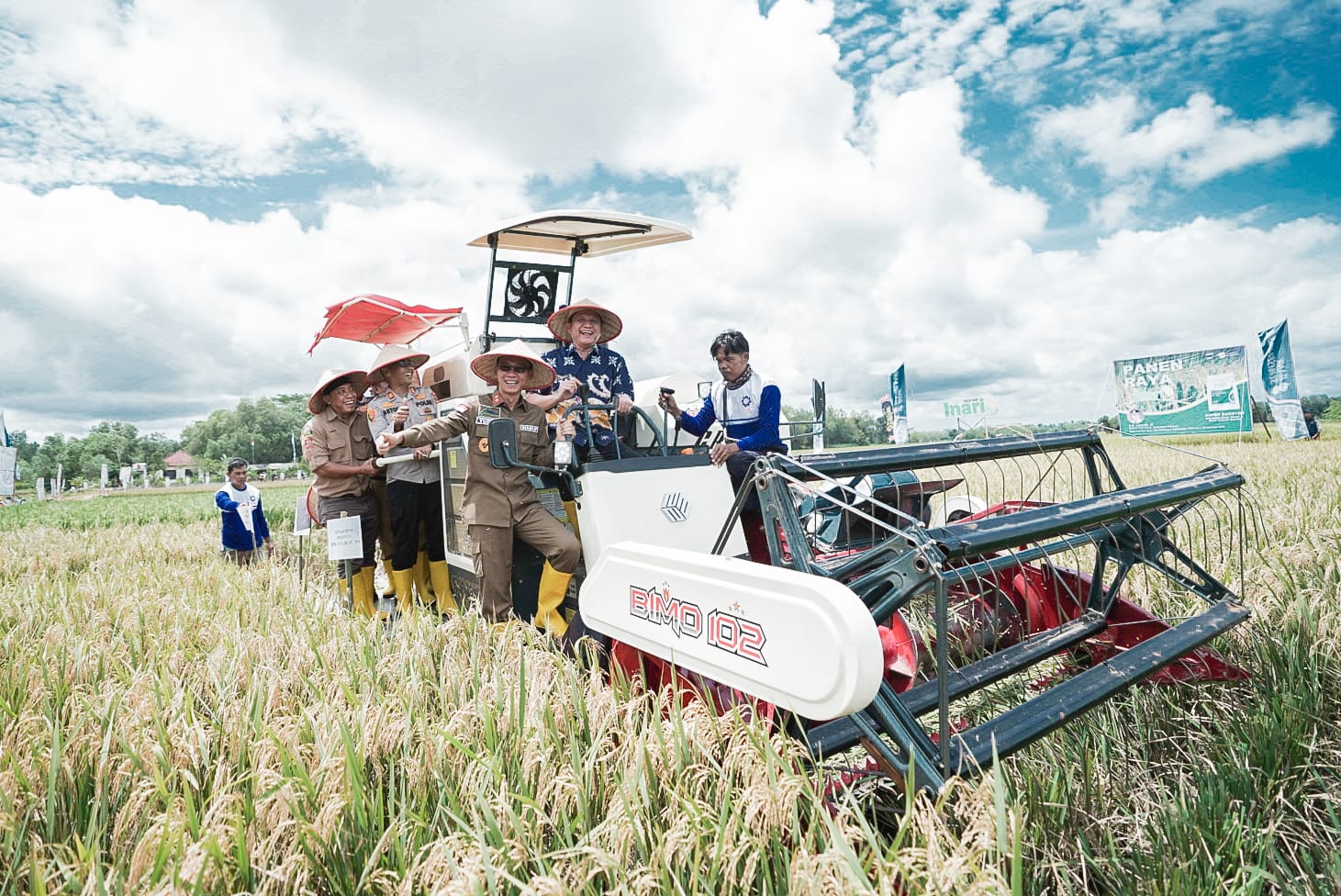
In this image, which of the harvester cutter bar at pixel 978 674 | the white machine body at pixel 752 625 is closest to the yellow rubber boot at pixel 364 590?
the white machine body at pixel 752 625

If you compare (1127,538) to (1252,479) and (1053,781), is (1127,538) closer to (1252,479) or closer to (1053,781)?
(1053,781)

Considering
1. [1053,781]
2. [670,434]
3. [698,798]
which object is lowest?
[1053,781]

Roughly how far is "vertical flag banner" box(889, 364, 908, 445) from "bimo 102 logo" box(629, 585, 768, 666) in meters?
26.5

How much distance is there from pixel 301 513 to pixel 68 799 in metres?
6.19

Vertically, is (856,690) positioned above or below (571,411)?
below

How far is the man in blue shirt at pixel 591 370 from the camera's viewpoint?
4742mm

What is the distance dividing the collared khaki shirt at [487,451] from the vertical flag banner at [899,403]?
82.0 feet

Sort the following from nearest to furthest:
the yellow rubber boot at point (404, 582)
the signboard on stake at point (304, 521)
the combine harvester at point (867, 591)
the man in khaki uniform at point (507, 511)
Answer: the combine harvester at point (867, 591)
the man in khaki uniform at point (507, 511)
the yellow rubber boot at point (404, 582)
the signboard on stake at point (304, 521)

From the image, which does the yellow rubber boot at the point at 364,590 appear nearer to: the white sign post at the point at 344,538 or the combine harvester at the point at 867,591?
the white sign post at the point at 344,538

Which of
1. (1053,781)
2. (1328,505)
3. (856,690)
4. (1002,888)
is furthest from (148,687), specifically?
(1328,505)

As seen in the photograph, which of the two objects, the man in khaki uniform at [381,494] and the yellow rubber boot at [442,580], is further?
the man in khaki uniform at [381,494]

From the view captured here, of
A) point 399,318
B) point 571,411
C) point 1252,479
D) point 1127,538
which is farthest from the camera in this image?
point 1252,479

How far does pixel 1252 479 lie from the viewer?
10.1m

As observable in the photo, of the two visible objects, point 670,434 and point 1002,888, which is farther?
point 670,434
